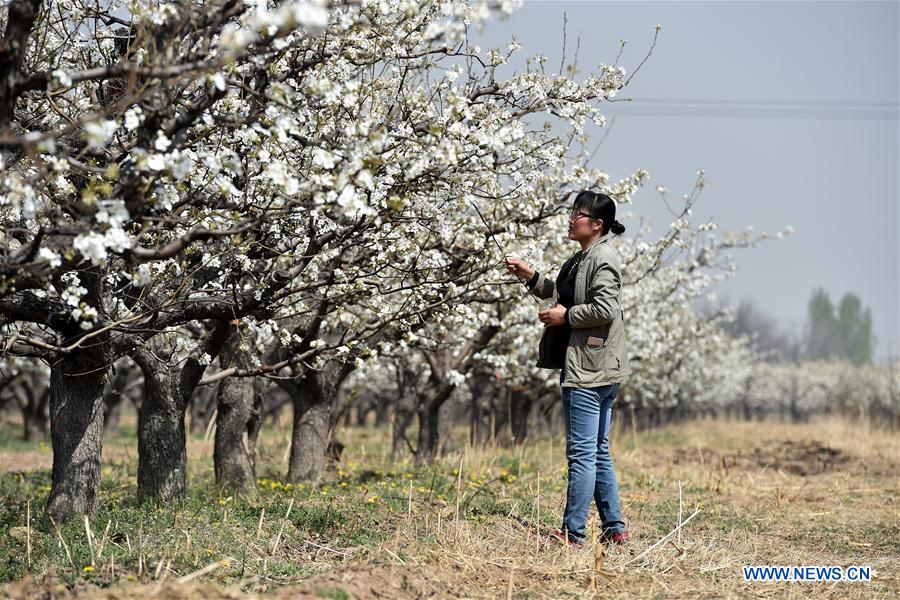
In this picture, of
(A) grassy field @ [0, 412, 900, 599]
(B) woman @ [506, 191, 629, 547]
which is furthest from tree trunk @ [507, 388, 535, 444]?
(B) woman @ [506, 191, 629, 547]

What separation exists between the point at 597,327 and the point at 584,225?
0.74 meters

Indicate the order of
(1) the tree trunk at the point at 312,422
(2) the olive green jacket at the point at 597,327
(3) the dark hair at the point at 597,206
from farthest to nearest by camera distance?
(1) the tree trunk at the point at 312,422 → (3) the dark hair at the point at 597,206 → (2) the olive green jacket at the point at 597,327

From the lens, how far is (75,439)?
275 inches

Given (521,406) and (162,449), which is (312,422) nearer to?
(162,449)

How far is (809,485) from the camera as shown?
455 inches

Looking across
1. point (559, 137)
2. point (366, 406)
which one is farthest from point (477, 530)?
point (366, 406)

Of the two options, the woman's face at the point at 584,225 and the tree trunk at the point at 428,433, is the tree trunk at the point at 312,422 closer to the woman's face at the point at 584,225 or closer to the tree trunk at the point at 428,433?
the tree trunk at the point at 428,433

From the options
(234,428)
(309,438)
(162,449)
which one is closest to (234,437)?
(234,428)

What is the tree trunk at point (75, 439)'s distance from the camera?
6922 millimetres

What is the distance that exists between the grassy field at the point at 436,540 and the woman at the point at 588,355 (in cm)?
33

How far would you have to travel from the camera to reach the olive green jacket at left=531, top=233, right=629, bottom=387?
18.9ft

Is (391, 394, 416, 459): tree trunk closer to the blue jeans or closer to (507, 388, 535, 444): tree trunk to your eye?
(507, 388, 535, 444): tree trunk

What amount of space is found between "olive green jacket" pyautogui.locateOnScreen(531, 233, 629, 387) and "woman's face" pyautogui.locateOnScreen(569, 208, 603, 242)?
0.45 feet

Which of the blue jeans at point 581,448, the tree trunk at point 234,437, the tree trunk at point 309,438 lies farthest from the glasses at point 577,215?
the tree trunk at point 309,438
